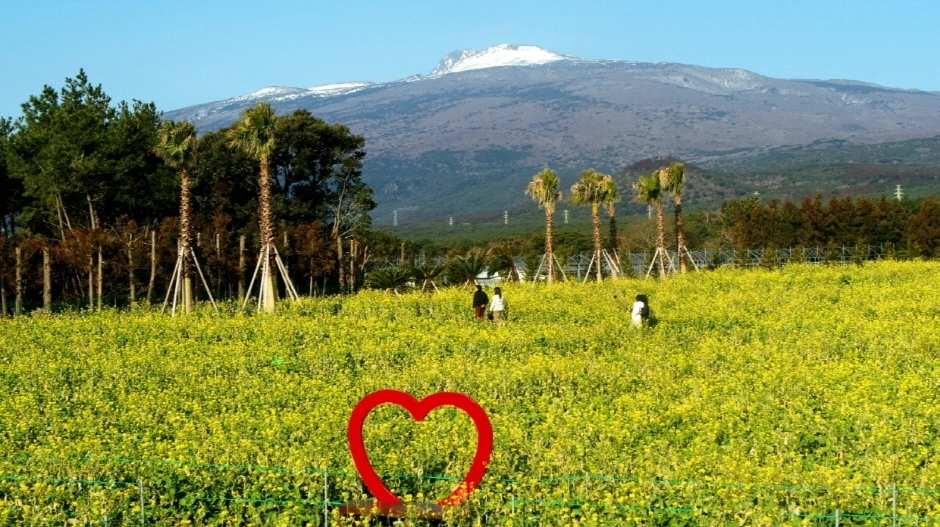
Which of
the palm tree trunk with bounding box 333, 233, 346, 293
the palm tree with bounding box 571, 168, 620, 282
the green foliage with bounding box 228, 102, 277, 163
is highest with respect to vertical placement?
the green foliage with bounding box 228, 102, 277, 163

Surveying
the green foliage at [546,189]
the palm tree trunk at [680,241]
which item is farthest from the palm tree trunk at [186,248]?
the palm tree trunk at [680,241]

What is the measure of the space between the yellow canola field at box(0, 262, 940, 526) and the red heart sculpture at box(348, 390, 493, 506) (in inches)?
12.9

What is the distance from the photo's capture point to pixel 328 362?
26172 mm

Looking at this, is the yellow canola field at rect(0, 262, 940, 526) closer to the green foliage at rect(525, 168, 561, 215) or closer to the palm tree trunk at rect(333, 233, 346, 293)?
the green foliage at rect(525, 168, 561, 215)

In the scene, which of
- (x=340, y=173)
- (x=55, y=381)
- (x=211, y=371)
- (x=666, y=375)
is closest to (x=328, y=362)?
(x=211, y=371)

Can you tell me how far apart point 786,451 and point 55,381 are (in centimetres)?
1514

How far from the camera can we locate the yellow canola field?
42.1 feet

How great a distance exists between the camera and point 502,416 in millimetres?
18656

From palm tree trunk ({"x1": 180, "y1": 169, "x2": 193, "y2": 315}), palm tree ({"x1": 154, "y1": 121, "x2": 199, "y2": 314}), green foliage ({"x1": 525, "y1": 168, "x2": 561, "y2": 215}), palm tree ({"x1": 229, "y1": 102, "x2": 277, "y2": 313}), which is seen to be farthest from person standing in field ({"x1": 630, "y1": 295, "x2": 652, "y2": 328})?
green foliage ({"x1": 525, "y1": 168, "x2": 561, "y2": 215})

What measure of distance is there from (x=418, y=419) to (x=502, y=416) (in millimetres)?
5356

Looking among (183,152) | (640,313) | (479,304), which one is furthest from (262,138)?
(640,313)

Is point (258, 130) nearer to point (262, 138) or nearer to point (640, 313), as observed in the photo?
point (262, 138)

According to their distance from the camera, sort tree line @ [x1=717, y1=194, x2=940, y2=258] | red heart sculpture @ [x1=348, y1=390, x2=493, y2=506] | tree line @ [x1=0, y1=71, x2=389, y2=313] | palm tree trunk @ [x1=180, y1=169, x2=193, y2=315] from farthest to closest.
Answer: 1. tree line @ [x1=717, y1=194, x2=940, y2=258]
2. tree line @ [x1=0, y1=71, x2=389, y2=313]
3. palm tree trunk @ [x1=180, y1=169, x2=193, y2=315]
4. red heart sculpture @ [x1=348, y1=390, x2=493, y2=506]

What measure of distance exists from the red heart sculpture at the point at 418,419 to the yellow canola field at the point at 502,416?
0.33m
